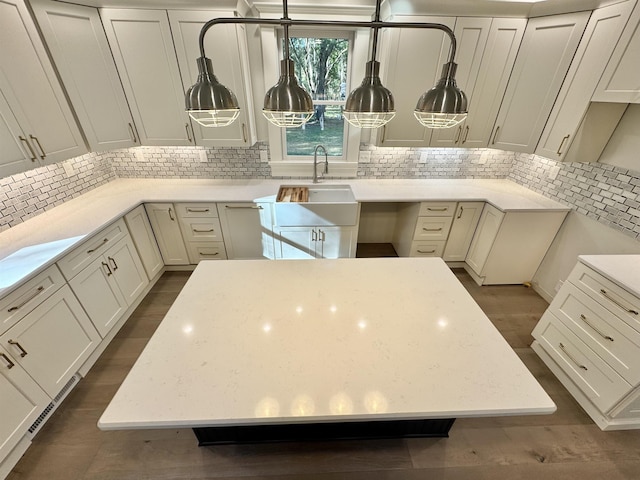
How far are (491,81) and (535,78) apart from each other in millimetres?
324

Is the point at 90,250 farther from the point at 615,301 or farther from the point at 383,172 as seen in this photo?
the point at 615,301

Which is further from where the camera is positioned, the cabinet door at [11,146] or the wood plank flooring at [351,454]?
the cabinet door at [11,146]

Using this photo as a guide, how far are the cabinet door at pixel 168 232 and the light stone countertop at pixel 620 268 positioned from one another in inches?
130

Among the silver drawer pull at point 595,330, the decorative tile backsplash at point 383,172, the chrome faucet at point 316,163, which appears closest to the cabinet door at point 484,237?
the decorative tile backsplash at point 383,172

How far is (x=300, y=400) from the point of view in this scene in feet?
3.14

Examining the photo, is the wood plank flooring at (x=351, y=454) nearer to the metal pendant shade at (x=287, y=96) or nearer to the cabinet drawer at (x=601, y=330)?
the cabinet drawer at (x=601, y=330)

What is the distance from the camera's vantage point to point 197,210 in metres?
2.64

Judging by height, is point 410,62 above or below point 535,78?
above

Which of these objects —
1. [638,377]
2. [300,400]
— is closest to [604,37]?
[638,377]

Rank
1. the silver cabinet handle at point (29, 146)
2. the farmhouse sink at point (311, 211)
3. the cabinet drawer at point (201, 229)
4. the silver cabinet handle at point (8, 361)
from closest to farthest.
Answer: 1. the silver cabinet handle at point (8, 361)
2. the silver cabinet handle at point (29, 146)
3. the farmhouse sink at point (311, 211)
4. the cabinet drawer at point (201, 229)

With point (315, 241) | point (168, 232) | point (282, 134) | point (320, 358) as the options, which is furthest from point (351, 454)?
point (282, 134)

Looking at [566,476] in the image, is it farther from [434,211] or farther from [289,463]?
[434,211]

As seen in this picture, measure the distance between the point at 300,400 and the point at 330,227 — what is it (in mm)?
1877

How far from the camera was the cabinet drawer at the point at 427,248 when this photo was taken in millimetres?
2961
